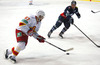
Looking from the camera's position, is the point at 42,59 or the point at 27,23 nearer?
the point at 27,23

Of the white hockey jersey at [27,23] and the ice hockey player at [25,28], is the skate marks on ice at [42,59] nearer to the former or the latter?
the ice hockey player at [25,28]

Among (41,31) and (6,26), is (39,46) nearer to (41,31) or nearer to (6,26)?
(41,31)

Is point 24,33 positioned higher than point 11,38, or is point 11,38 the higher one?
point 24,33

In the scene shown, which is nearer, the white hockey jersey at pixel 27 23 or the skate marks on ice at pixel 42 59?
the white hockey jersey at pixel 27 23

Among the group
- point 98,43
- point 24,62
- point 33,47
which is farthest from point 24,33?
point 98,43

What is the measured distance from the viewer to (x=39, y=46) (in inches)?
143

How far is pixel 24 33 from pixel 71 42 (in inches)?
58.8

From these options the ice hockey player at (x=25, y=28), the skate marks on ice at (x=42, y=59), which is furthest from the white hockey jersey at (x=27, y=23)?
the skate marks on ice at (x=42, y=59)

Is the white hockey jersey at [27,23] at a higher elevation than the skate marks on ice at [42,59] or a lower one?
higher

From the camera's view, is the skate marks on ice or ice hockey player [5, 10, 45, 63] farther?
the skate marks on ice

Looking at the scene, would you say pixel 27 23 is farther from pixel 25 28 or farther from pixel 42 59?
pixel 42 59

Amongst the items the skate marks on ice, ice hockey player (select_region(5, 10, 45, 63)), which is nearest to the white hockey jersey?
ice hockey player (select_region(5, 10, 45, 63))

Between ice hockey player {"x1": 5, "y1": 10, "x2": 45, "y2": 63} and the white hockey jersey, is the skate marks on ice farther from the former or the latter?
the white hockey jersey

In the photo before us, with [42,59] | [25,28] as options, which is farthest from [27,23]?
[42,59]
